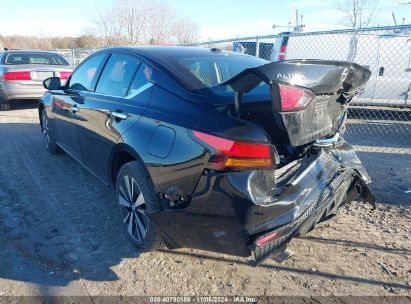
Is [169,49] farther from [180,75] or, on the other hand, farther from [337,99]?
[337,99]

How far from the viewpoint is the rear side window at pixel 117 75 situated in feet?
10.5

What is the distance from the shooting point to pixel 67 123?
4.34 metres

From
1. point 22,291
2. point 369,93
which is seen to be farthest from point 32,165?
point 369,93

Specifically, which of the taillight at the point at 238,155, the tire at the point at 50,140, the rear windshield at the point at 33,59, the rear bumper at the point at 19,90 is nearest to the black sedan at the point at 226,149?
the taillight at the point at 238,155

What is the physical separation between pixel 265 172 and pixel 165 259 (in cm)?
124

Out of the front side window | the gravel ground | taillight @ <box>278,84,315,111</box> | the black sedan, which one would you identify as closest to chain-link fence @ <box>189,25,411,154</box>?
the front side window

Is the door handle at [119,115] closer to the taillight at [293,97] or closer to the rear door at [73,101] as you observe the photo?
the rear door at [73,101]

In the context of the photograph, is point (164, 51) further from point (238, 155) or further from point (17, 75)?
point (17, 75)

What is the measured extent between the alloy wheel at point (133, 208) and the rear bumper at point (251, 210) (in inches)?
13.7

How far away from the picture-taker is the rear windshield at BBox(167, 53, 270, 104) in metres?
2.59

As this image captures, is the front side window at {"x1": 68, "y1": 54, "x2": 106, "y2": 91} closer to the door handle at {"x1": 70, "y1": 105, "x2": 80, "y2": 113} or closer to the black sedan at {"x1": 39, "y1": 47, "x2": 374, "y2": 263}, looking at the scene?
the door handle at {"x1": 70, "y1": 105, "x2": 80, "y2": 113}

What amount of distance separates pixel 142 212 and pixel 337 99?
72.2 inches

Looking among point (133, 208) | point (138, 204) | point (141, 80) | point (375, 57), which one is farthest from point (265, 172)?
point (375, 57)

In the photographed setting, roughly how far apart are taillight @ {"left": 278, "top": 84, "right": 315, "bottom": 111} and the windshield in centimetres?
49
